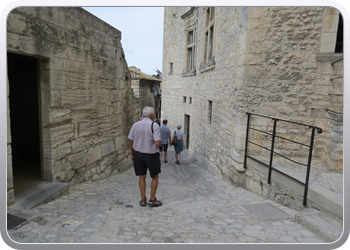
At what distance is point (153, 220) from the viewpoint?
264 cm

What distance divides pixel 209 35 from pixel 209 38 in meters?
0.09

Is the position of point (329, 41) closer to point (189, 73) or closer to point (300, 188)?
point (300, 188)

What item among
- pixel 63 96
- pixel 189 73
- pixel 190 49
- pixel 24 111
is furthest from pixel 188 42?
pixel 63 96

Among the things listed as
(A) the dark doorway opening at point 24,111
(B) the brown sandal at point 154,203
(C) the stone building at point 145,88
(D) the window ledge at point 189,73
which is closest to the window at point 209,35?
(D) the window ledge at point 189,73

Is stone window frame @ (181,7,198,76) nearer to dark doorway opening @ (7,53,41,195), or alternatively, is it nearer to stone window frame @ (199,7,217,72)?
stone window frame @ (199,7,217,72)

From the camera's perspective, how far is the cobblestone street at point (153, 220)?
2088mm

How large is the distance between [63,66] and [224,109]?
334cm

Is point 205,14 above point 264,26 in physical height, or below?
above

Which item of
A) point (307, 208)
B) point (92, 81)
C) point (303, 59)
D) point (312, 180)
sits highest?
point (303, 59)

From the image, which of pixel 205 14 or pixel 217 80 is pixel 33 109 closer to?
pixel 217 80

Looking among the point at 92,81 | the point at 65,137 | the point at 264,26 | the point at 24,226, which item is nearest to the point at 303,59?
the point at 264,26

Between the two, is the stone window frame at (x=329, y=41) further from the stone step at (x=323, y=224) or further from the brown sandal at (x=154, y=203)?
the brown sandal at (x=154, y=203)

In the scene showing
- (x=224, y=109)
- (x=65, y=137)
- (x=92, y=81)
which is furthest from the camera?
(x=224, y=109)

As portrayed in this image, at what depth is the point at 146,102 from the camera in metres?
19.2
